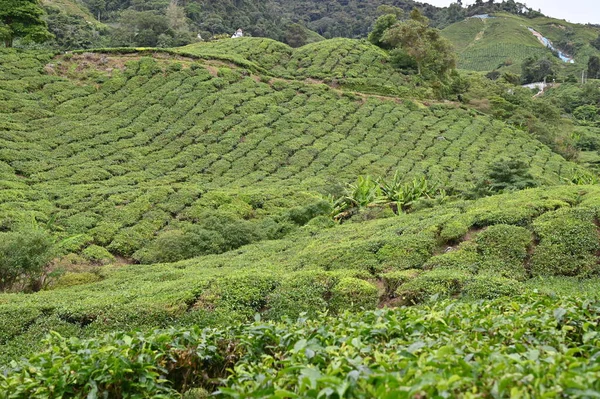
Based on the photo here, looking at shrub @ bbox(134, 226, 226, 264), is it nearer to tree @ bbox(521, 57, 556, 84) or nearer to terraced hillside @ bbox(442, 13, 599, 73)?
tree @ bbox(521, 57, 556, 84)

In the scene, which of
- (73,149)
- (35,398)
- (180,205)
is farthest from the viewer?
(73,149)

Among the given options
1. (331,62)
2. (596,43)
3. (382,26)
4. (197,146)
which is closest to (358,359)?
(197,146)

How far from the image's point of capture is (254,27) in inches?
3041

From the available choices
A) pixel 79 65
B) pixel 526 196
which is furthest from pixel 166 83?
pixel 526 196

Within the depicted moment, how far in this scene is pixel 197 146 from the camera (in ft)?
87.7

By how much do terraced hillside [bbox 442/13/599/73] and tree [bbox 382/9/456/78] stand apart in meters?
51.8

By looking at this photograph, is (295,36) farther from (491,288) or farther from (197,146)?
(491,288)

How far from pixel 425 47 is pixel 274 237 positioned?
1159 inches

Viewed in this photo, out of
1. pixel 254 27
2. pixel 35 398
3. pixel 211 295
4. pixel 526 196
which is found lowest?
pixel 211 295

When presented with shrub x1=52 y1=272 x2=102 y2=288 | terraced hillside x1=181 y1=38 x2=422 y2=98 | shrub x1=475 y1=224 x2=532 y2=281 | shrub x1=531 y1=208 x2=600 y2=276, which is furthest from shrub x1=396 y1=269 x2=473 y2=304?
terraced hillside x1=181 y1=38 x2=422 y2=98

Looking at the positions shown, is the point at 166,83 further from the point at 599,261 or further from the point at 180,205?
the point at 599,261

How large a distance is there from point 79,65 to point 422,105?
25.2 meters

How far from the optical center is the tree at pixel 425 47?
132ft

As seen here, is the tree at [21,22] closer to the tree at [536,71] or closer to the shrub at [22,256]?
the shrub at [22,256]
